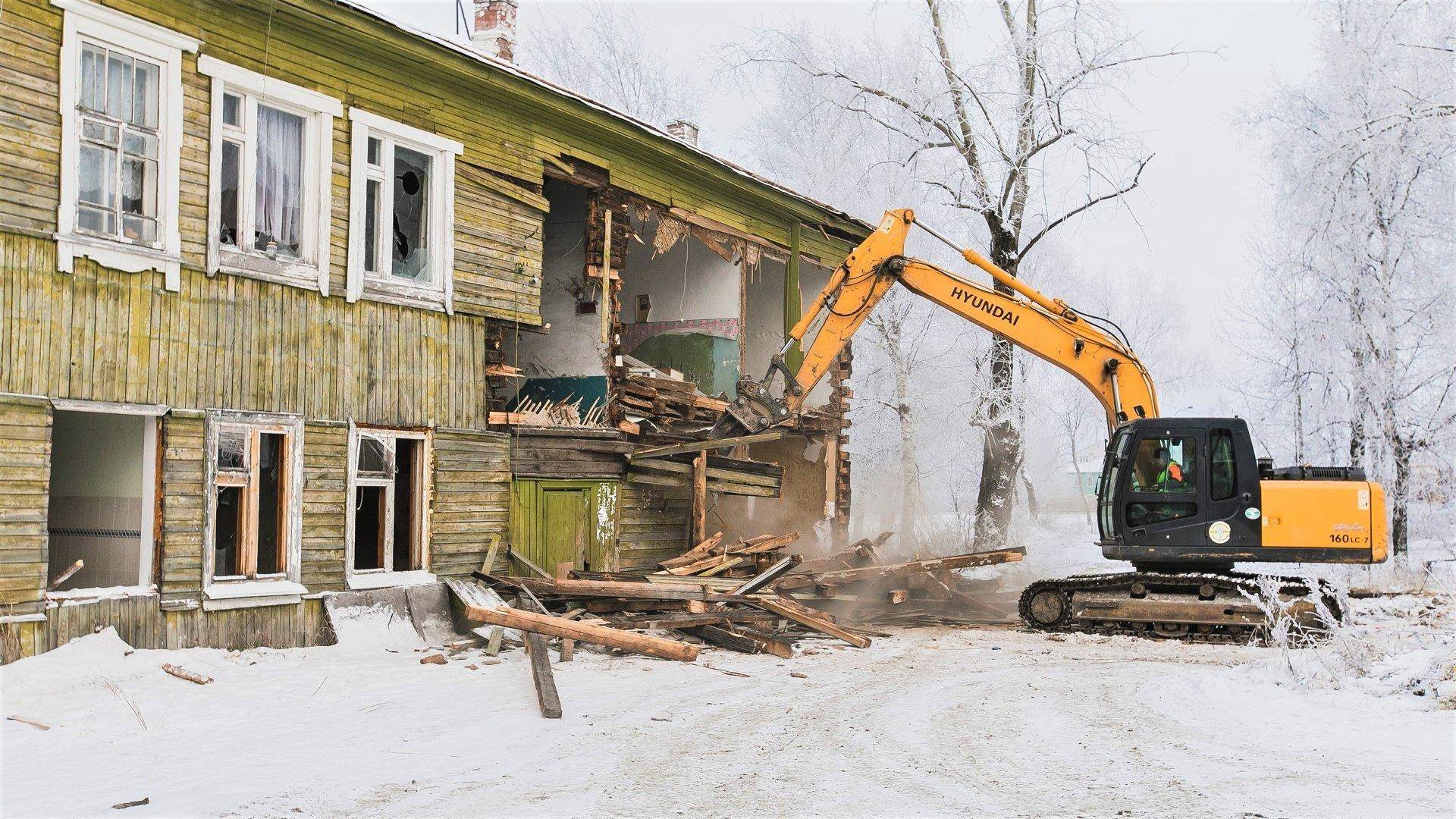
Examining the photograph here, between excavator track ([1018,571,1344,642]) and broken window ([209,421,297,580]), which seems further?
excavator track ([1018,571,1344,642])

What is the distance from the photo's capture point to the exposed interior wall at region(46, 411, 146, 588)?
11133 millimetres

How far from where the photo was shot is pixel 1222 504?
45.8ft

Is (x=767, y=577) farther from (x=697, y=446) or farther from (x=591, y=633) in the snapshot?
(x=591, y=633)

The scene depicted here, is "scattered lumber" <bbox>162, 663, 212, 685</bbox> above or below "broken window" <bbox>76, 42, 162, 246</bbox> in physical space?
below

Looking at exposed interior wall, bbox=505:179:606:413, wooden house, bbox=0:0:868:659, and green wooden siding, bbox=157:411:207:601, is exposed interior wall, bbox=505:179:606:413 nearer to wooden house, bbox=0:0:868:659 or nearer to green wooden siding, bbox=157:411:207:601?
wooden house, bbox=0:0:868:659

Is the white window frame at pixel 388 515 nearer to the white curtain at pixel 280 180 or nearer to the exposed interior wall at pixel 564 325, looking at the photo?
the white curtain at pixel 280 180

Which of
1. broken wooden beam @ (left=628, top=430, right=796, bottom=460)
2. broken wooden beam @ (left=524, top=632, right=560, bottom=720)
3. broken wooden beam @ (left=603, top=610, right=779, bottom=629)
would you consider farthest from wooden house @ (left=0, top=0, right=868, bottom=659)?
broken wooden beam @ (left=524, top=632, right=560, bottom=720)

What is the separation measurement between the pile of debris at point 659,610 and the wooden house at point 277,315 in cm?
105

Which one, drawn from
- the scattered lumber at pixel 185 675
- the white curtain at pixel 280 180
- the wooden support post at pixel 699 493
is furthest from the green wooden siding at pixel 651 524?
the scattered lumber at pixel 185 675

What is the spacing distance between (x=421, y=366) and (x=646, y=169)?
5.24m

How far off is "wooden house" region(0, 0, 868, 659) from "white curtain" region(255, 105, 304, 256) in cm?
3

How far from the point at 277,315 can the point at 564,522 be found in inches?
191

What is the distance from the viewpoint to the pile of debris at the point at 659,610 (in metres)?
11.0

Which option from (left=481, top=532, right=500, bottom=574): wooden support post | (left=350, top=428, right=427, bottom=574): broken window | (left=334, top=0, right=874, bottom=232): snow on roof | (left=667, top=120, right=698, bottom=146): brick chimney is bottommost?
(left=481, top=532, right=500, bottom=574): wooden support post
